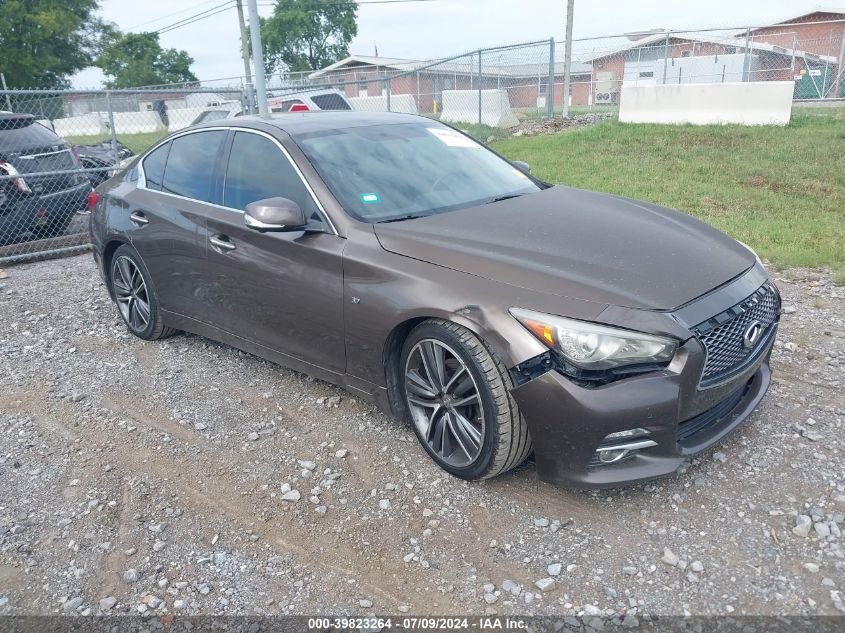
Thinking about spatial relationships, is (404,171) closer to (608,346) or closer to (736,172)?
(608,346)

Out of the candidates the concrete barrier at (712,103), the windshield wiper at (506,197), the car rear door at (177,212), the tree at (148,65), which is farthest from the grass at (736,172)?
the tree at (148,65)

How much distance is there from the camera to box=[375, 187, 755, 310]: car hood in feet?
9.25

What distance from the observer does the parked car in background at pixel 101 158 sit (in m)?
9.07

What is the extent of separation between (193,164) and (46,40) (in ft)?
111

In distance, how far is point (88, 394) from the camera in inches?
172

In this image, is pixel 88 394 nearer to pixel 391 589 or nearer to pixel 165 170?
pixel 165 170

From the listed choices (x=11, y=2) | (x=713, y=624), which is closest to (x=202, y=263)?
(x=713, y=624)

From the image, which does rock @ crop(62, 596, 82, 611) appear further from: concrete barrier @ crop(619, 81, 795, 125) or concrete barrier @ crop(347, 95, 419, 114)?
concrete barrier @ crop(347, 95, 419, 114)

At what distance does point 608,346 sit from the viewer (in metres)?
2.64

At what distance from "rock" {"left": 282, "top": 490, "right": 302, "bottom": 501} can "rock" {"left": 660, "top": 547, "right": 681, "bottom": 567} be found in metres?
1.61

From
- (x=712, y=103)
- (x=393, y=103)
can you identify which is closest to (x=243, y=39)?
(x=393, y=103)

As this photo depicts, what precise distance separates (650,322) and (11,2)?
36.6 m

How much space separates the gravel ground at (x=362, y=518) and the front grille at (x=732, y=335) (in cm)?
55

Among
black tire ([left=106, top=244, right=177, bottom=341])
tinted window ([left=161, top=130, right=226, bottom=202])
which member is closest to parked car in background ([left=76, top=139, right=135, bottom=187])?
black tire ([left=106, top=244, right=177, bottom=341])
